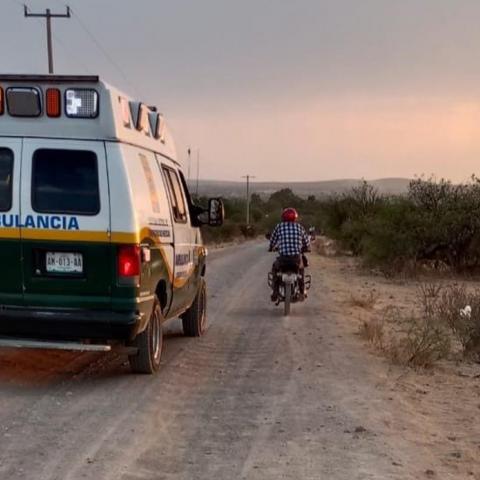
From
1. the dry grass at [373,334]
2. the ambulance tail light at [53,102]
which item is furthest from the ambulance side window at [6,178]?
the dry grass at [373,334]

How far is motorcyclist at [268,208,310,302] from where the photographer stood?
15078mm

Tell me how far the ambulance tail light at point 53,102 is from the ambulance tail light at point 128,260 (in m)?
1.43

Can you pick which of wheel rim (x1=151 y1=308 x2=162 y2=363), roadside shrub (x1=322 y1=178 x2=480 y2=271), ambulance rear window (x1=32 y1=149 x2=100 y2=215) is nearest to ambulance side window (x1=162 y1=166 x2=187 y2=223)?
wheel rim (x1=151 y1=308 x2=162 y2=363)

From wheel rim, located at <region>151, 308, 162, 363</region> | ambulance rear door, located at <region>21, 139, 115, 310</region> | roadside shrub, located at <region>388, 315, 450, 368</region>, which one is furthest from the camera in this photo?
roadside shrub, located at <region>388, 315, 450, 368</region>

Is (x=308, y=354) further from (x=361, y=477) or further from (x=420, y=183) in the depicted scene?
(x=420, y=183)

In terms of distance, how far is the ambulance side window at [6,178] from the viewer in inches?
315

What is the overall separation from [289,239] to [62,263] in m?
7.54

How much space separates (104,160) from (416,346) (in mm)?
4479

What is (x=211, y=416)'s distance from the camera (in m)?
7.26

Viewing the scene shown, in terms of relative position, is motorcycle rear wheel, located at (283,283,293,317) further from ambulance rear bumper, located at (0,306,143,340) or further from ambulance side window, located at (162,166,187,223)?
ambulance rear bumper, located at (0,306,143,340)

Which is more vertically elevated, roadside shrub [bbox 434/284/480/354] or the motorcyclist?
the motorcyclist

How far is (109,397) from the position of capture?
7848mm

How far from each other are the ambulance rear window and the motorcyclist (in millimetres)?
7369

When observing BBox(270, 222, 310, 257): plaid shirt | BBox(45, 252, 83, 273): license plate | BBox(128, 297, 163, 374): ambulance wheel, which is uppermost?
BBox(45, 252, 83, 273): license plate
